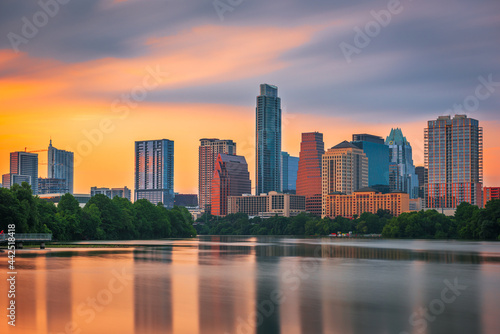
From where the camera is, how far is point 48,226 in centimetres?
11344

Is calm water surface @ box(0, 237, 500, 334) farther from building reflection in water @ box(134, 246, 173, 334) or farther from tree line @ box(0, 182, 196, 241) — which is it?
tree line @ box(0, 182, 196, 241)

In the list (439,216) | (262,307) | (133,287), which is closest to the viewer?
(262,307)

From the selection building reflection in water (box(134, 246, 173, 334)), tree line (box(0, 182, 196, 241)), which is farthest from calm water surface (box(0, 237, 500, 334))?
tree line (box(0, 182, 196, 241))

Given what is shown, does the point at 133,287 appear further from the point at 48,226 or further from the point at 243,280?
the point at 48,226

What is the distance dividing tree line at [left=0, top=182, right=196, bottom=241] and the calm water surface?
32.0m

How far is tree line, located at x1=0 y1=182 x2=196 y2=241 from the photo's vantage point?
300 feet

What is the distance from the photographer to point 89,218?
133 metres

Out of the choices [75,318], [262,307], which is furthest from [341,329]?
[75,318]

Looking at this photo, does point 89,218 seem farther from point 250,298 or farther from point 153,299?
point 250,298

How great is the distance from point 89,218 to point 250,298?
329 feet

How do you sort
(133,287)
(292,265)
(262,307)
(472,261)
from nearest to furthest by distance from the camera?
(262,307)
(133,287)
(292,265)
(472,261)

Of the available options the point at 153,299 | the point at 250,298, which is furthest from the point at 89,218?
the point at 250,298

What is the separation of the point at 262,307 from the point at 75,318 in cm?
1053

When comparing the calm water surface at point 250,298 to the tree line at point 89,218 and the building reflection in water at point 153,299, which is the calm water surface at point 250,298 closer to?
the building reflection in water at point 153,299
